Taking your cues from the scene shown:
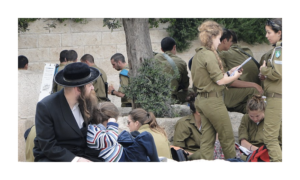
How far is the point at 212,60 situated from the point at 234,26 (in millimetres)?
4646

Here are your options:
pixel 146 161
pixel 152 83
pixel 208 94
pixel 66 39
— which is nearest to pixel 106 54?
pixel 66 39

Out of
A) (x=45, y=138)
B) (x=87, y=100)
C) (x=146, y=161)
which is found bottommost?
(x=146, y=161)

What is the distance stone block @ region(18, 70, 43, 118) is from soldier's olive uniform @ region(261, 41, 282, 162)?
3144 millimetres

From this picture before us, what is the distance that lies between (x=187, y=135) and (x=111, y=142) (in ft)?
7.08

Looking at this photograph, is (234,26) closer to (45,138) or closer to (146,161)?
(146,161)

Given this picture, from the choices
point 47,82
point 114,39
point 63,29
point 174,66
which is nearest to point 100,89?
point 47,82

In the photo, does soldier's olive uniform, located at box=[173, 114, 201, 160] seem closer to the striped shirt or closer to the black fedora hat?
the striped shirt

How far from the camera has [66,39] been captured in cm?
968

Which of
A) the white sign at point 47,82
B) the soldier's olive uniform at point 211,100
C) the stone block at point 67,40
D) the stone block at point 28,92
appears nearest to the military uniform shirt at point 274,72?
the soldier's olive uniform at point 211,100

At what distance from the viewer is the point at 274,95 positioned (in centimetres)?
492

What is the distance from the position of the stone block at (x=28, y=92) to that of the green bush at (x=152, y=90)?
4.16 ft

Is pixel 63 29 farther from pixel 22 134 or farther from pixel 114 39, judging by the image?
pixel 22 134

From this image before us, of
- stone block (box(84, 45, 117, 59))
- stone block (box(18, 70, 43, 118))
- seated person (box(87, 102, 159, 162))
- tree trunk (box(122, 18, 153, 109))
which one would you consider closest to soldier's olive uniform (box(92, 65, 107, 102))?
tree trunk (box(122, 18, 153, 109))

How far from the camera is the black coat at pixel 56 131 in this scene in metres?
3.48
